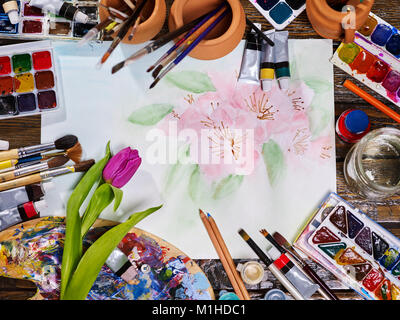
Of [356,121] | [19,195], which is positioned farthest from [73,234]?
[356,121]

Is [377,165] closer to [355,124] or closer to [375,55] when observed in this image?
Answer: [355,124]

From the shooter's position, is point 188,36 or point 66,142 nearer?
point 188,36

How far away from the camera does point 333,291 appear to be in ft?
2.57

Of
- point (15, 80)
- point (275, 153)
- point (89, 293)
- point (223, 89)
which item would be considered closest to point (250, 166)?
point (275, 153)

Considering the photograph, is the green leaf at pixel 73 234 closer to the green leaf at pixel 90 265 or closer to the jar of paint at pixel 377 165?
the green leaf at pixel 90 265

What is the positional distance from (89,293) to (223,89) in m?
0.51

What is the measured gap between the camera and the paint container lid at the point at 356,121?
0.77m

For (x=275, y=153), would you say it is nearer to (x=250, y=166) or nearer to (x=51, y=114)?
(x=250, y=166)

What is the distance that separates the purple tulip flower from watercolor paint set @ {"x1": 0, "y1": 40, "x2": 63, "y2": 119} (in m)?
0.18

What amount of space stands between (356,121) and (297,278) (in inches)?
13.8

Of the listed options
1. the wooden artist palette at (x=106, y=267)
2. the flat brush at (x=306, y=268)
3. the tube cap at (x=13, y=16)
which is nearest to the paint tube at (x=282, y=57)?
the flat brush at (x=306, y=268)

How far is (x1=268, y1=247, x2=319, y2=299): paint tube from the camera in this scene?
77 centimetres

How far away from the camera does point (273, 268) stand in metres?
0.77

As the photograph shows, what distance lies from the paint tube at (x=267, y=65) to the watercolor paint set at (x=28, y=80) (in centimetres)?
44
